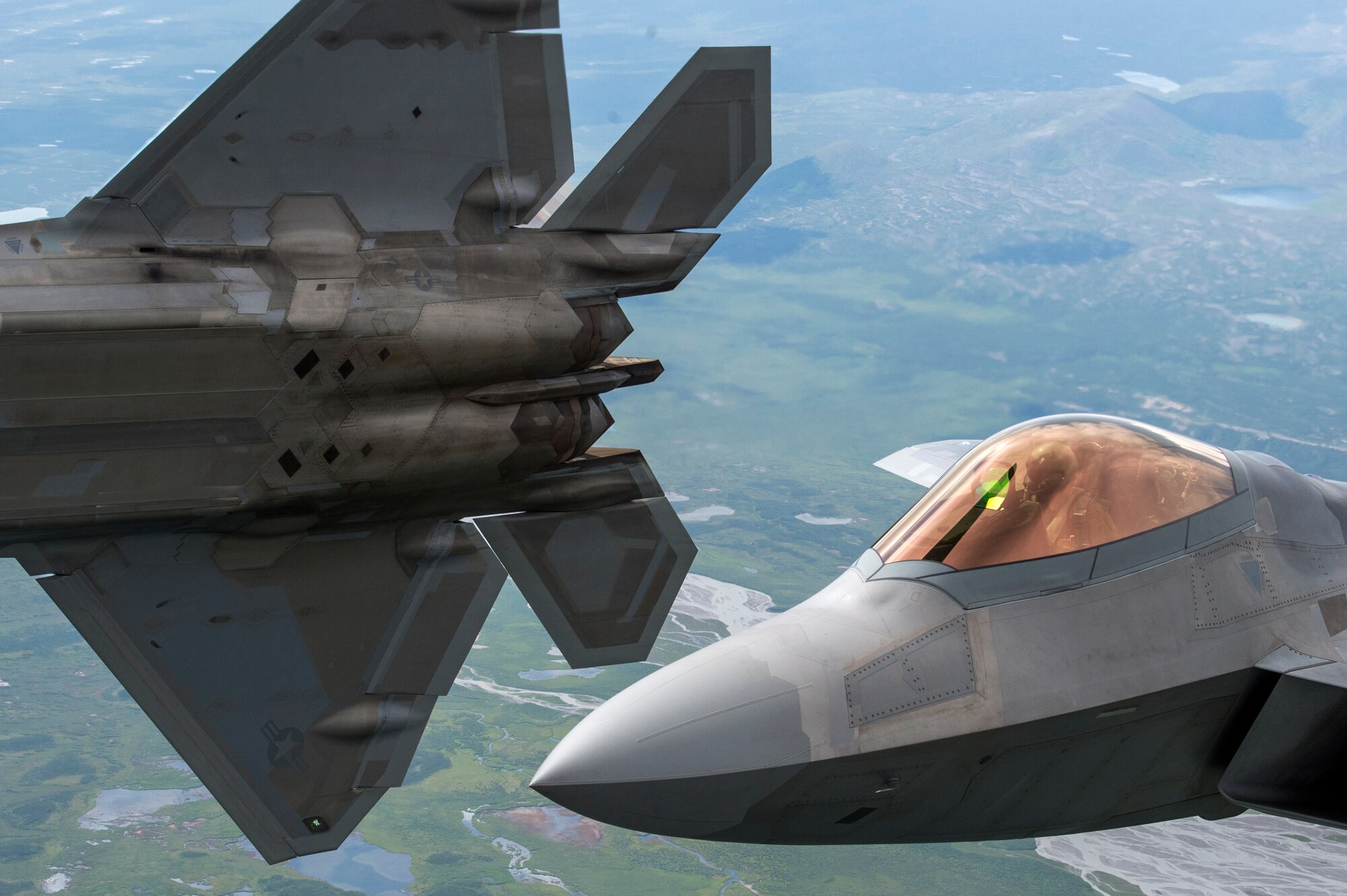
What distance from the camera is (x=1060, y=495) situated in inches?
246

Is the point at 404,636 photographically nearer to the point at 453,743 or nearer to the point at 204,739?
the point at 204,739

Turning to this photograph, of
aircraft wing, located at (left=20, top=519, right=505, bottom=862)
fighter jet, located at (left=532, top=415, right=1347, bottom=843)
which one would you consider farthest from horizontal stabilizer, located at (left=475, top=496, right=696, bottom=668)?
fighter jet, located at (left=532, top=415, right=1347, bottom=843)

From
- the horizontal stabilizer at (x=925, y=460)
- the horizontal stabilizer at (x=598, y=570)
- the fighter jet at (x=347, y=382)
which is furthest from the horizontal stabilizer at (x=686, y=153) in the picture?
the horizontal stabilizer at (x=925, y=460)

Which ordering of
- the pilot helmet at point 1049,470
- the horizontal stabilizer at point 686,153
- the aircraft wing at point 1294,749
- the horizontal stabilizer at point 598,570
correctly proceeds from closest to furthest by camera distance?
1. the aircraft wing at point 1294,749
2. the pilot helmet at point 1049,470
3. the horizontal stabilizer at point 686,153
4. the horizontal stabilizer at point 598,570

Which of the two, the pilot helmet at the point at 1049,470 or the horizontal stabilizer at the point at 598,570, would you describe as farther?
the horizontal stabilizer at the point at 598,570

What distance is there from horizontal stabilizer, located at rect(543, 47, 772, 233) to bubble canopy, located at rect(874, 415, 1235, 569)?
2.17 metres

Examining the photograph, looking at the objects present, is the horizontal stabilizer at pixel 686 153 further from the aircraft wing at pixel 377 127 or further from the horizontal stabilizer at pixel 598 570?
the horizontal stabilizer at pixel 598 570

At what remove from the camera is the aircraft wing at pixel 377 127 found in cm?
580

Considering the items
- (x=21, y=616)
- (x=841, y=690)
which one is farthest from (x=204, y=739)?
(x=21, y=616)

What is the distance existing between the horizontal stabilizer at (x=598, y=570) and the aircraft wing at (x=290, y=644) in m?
0.25

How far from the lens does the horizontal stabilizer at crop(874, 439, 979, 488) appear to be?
8.60 m

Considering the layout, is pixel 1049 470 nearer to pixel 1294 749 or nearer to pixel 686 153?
pixel 1294 749

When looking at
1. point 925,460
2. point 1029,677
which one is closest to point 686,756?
point 1029,677

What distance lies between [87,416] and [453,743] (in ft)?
218
